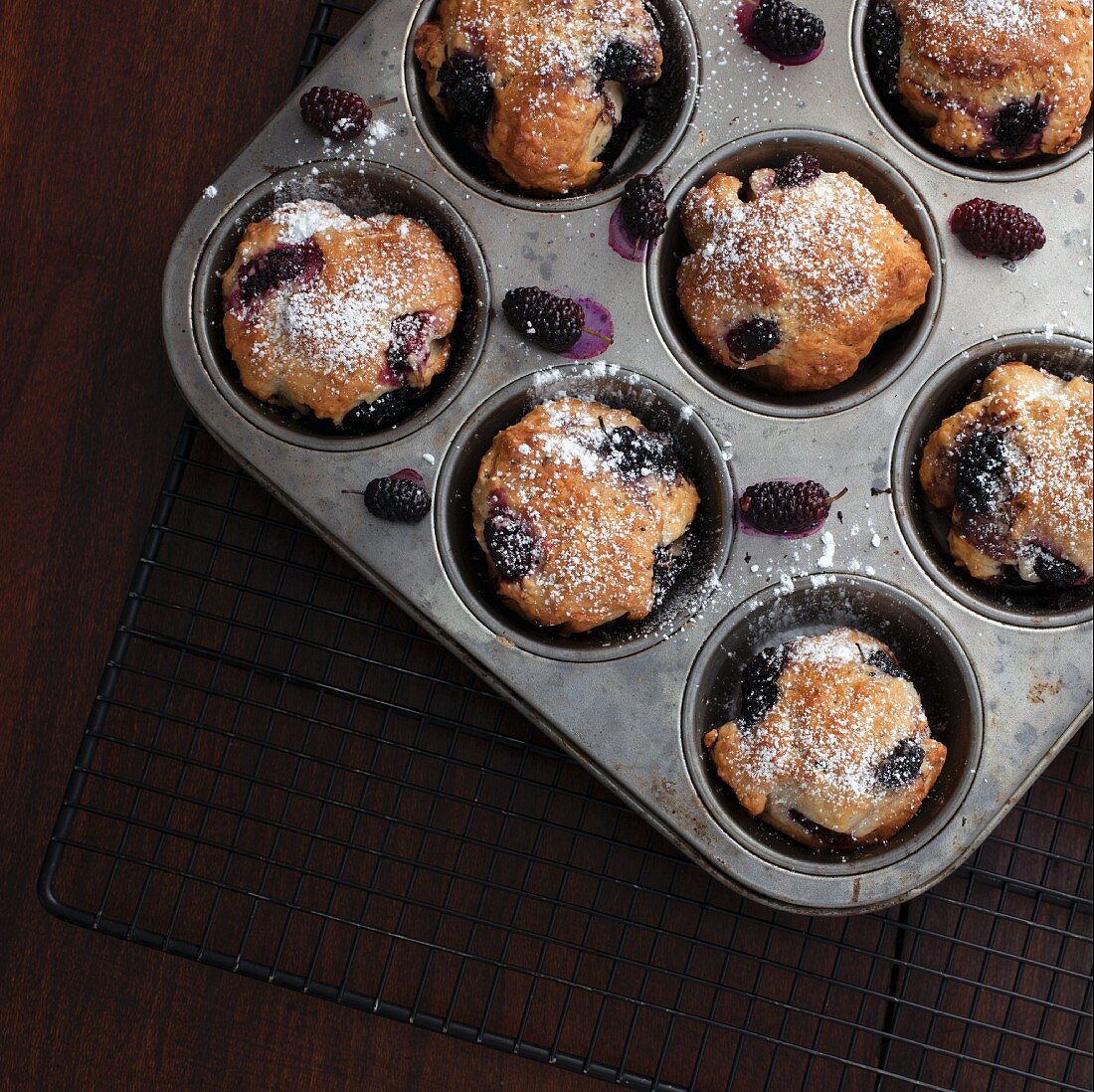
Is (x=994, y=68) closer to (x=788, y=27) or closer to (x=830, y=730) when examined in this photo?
(x=788, y=27)

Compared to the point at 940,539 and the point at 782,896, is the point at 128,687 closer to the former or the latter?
the point at 782,896

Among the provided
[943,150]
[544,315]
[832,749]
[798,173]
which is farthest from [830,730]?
[943,150]

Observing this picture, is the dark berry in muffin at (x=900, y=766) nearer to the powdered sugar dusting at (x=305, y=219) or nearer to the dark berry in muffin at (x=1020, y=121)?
the dark berry in muffin at (x=1020, y=121)

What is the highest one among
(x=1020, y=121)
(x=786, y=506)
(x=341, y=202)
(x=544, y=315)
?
(x=1020, y=121)

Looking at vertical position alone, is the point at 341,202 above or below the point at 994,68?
below

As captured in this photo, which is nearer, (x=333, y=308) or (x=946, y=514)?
(x=333, y=308)

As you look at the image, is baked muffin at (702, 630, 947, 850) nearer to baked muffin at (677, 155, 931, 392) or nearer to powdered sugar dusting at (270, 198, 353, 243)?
baked muffin at (677, 155, 931, 392)
